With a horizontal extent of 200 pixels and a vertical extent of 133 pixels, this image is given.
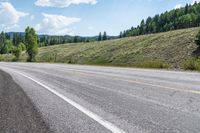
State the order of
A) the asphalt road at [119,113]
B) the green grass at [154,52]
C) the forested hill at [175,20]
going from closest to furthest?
1. the asphalt road at [119,113]
2. the green grass at [154,52]
3. the forested hill at [175,20]

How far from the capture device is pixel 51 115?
22.9ft

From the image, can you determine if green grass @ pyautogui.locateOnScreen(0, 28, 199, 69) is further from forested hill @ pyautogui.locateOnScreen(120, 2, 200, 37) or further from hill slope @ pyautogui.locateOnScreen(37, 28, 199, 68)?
forested hill @ pyautogui.locateOnScreen(120, 2, 200, 37)

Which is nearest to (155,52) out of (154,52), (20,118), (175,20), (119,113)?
(154,52)

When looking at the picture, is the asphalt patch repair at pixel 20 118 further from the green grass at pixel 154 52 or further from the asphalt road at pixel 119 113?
the green grass at pixel 154 52

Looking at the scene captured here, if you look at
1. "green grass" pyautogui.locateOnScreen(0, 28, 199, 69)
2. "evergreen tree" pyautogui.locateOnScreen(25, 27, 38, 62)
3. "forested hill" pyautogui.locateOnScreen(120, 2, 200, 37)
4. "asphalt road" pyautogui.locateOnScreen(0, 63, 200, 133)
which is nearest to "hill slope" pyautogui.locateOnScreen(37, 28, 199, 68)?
"green grass" pyautogui.locateOnScreen(0, 28, 199, 69)

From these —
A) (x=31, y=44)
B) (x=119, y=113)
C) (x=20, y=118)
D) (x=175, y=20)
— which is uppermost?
(x=175, y=20)

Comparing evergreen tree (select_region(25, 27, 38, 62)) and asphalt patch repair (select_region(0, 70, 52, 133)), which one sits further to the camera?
evergreen tree (select_region(25, 27, 38, 62))

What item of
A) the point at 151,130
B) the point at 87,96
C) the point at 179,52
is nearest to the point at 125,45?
the point at 179,52

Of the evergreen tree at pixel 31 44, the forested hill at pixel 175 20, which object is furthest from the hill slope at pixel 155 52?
the forested hill at pixel 175 20

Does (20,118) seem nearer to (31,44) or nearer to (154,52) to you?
(154,52)

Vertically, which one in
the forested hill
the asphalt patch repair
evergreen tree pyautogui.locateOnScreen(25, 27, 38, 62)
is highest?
the forested hill

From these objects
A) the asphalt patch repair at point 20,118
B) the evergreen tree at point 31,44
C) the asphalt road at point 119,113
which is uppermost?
the evergreen tree at point 31,44

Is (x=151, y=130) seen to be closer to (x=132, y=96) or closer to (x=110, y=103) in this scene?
(x=110, y=103)

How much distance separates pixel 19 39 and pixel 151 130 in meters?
192
